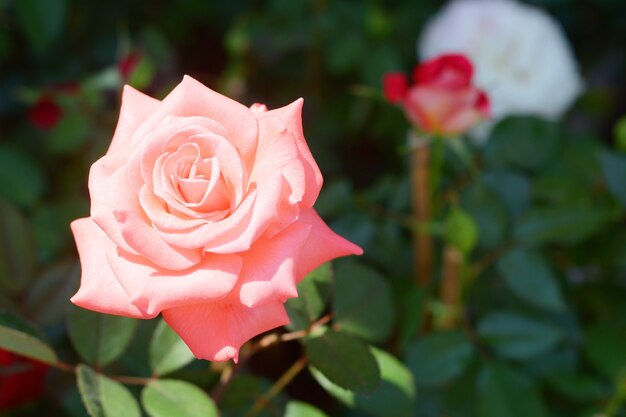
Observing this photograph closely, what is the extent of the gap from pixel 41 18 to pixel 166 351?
73 centimetres

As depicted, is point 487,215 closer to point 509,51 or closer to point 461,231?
point 461,231

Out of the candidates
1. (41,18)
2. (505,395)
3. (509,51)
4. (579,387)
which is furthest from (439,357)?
(41,18)

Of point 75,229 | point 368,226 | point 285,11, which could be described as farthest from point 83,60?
point 75,229

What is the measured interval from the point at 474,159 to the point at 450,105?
274mm

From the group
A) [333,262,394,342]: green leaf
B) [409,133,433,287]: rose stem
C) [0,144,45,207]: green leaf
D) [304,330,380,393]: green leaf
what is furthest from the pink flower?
[0,144,45,207]: green leaf

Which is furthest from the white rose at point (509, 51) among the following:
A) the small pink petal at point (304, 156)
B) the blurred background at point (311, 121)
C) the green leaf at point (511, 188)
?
the small pink petal at point (304, 156)

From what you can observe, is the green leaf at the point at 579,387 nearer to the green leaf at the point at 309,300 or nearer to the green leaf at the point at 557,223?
the green leaf at the point at 557,223

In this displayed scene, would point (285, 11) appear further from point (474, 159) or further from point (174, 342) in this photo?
point (174, 342)

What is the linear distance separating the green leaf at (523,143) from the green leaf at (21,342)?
632mm

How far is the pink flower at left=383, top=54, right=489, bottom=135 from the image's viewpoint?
721mm

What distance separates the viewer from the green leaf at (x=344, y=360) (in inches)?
20.2

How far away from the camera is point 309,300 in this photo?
551 mm

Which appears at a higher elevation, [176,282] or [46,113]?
[176,282]

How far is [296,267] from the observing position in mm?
425
